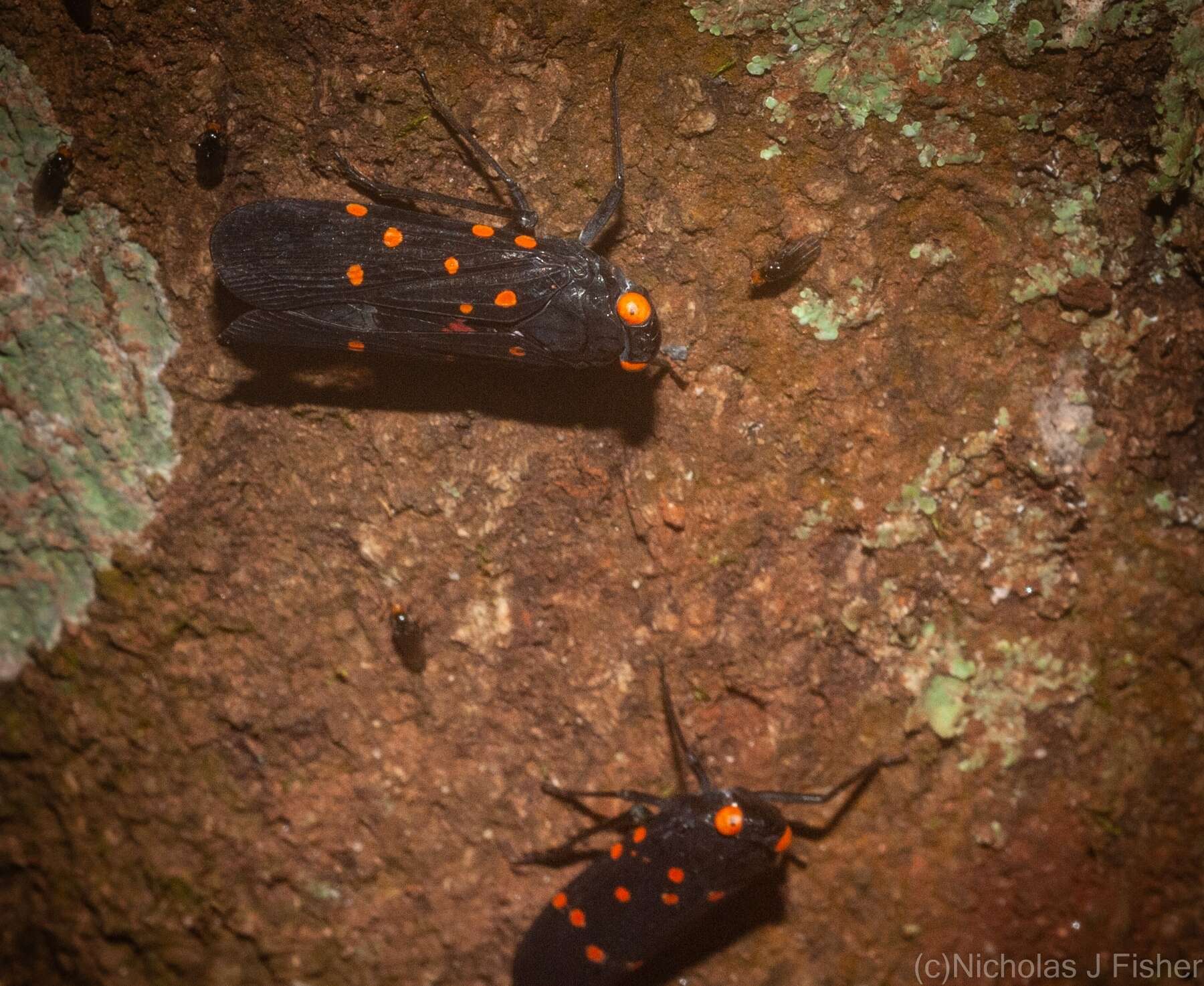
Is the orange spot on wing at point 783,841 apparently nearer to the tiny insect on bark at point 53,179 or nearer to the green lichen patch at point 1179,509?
the green lichen patch at point 1179,509

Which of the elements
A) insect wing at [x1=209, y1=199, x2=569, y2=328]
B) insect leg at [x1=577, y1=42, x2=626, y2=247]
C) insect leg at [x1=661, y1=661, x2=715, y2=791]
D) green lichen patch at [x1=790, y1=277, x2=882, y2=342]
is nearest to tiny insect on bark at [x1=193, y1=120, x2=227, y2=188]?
insect wing at [x1=209, y1=199, x2=569, y2=328]

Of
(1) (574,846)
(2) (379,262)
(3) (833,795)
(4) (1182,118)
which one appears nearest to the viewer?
(4) (1182,118)

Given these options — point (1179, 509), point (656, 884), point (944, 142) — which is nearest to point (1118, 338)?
point (1179, 509)

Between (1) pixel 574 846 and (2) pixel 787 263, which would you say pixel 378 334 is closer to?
(2) pixel 787 263

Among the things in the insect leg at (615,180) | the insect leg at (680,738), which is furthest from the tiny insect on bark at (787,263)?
the insect leg at (680,738)

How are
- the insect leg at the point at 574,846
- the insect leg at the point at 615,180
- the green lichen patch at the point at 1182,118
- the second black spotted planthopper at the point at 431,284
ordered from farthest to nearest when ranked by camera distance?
1. the insect leg at the point at 574,846
2. the insect leg at the point at 615,180
3. the second black spotted planthopper at the point at 431,284
4. the green lichen patch at the point at 1182,118

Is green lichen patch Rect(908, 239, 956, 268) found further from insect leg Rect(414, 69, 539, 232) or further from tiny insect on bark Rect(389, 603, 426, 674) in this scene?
tiny insect on bark Rect(389, 603, 426, 674)
